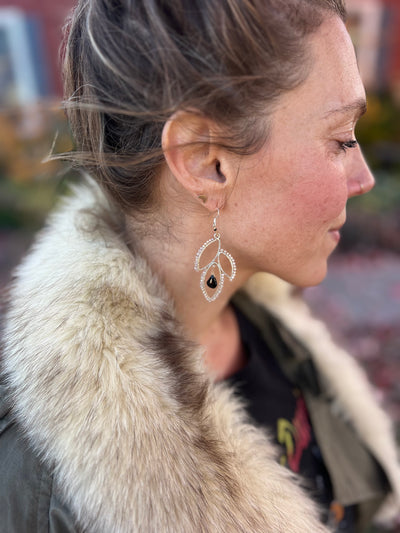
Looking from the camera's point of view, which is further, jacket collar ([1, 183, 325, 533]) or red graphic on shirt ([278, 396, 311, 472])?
red graphic on shirt ([278, 396, 311, 472])

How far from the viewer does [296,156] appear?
1.16 m

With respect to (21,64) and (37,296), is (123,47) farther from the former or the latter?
(21,64)

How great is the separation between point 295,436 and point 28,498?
89 cm

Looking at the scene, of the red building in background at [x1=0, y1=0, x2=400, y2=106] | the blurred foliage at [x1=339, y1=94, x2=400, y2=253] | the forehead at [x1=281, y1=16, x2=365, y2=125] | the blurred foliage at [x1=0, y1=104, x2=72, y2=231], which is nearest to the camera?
the forehead at [x1=281, y1=16, x2=365, y2=125]

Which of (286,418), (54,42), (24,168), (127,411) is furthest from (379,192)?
(127,411)

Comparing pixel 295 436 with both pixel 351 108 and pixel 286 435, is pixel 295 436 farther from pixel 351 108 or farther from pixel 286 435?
pixel 351 108

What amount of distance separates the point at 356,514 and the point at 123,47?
1779mm

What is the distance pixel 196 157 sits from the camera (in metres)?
1.16

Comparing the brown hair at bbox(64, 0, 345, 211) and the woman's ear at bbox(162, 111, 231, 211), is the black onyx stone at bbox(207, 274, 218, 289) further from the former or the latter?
the brown hair at bbox(64, 0, 345, 211)

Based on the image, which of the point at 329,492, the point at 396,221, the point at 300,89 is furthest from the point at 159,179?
the point at 396,221

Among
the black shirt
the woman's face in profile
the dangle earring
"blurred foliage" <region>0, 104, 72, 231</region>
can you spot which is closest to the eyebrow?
the woman's face in profile

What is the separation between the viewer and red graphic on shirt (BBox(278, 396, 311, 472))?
1.50m

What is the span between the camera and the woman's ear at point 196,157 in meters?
1.10

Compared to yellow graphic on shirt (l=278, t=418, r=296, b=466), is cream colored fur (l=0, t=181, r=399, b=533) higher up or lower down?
higher up
